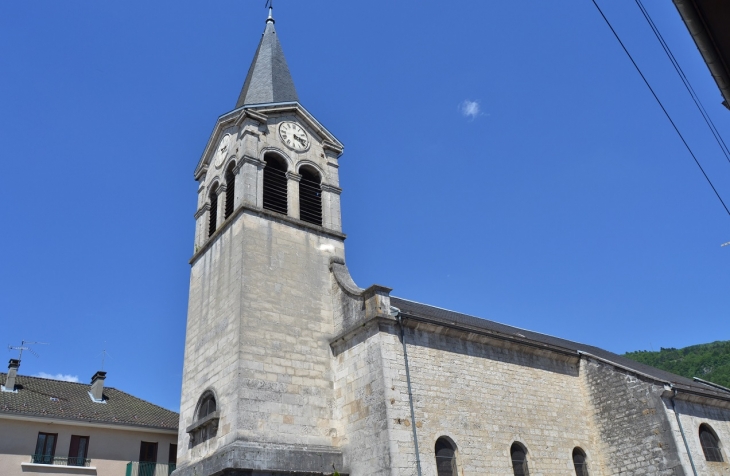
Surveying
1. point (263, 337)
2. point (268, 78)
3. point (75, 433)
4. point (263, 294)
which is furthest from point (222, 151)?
point (75, 433)

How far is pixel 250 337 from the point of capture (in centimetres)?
1585

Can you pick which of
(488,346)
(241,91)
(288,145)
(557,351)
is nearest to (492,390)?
(488,346)

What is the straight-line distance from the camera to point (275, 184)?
64.2ft

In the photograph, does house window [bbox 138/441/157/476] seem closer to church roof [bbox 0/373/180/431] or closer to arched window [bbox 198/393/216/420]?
church roof [bbox 0/373/180/431]

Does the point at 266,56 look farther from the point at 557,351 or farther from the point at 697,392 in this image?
the point at 697,392

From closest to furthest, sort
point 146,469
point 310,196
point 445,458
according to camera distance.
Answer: point 445,458 → point 310,196 → point 146,469

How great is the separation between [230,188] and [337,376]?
7519mm

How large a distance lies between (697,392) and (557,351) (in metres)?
4.51

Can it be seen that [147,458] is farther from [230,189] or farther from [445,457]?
[445,457]

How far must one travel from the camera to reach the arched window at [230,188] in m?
19.6

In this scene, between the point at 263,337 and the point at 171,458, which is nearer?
the point at 263,337

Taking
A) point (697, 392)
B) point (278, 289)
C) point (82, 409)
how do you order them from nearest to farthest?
point (278, 289), point (697, 392), point (82, 409)

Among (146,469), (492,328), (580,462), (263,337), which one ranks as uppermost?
(492,328)

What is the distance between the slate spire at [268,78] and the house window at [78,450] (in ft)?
43.1
